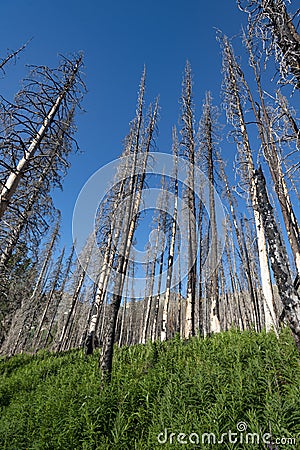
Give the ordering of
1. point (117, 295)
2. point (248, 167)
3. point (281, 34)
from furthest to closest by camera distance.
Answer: point (248, 167)
point (117, 295)
point (281, 34)

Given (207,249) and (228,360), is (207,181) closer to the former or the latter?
(207,249)

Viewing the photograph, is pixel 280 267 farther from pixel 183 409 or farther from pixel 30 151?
pixel 30 151

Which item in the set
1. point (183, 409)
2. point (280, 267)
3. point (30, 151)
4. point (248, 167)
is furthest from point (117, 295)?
point (248, 167)

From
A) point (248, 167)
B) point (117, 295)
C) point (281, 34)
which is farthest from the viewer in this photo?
point (248, 167)

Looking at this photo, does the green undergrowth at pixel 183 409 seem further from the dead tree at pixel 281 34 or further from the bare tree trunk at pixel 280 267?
the dead tree at pixel 281 34

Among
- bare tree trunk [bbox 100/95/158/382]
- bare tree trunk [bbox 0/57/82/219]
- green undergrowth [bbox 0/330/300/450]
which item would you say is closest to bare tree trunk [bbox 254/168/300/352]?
green undergrowth [bbox 0/330/300/450]

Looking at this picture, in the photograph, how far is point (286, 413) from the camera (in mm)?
3035

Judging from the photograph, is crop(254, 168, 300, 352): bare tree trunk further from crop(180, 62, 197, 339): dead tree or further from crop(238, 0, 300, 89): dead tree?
crop(180, 62, 197, 339): dead tree

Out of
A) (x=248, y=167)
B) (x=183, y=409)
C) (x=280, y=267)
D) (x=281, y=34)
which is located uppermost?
(x=248, y=167)

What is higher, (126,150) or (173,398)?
(126,150)

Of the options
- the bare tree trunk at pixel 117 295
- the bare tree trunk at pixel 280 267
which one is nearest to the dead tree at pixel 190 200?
the bare tree trunk at pixel 117 295

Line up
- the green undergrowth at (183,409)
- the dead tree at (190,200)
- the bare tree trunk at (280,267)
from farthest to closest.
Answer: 1. the dead tree at (190,200)
2. the bare tree trunk at (280,267)
3. the green undergrowth at (183,409)

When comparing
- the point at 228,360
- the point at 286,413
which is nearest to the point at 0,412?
the point at 228,360

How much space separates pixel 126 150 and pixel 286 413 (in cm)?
1364
